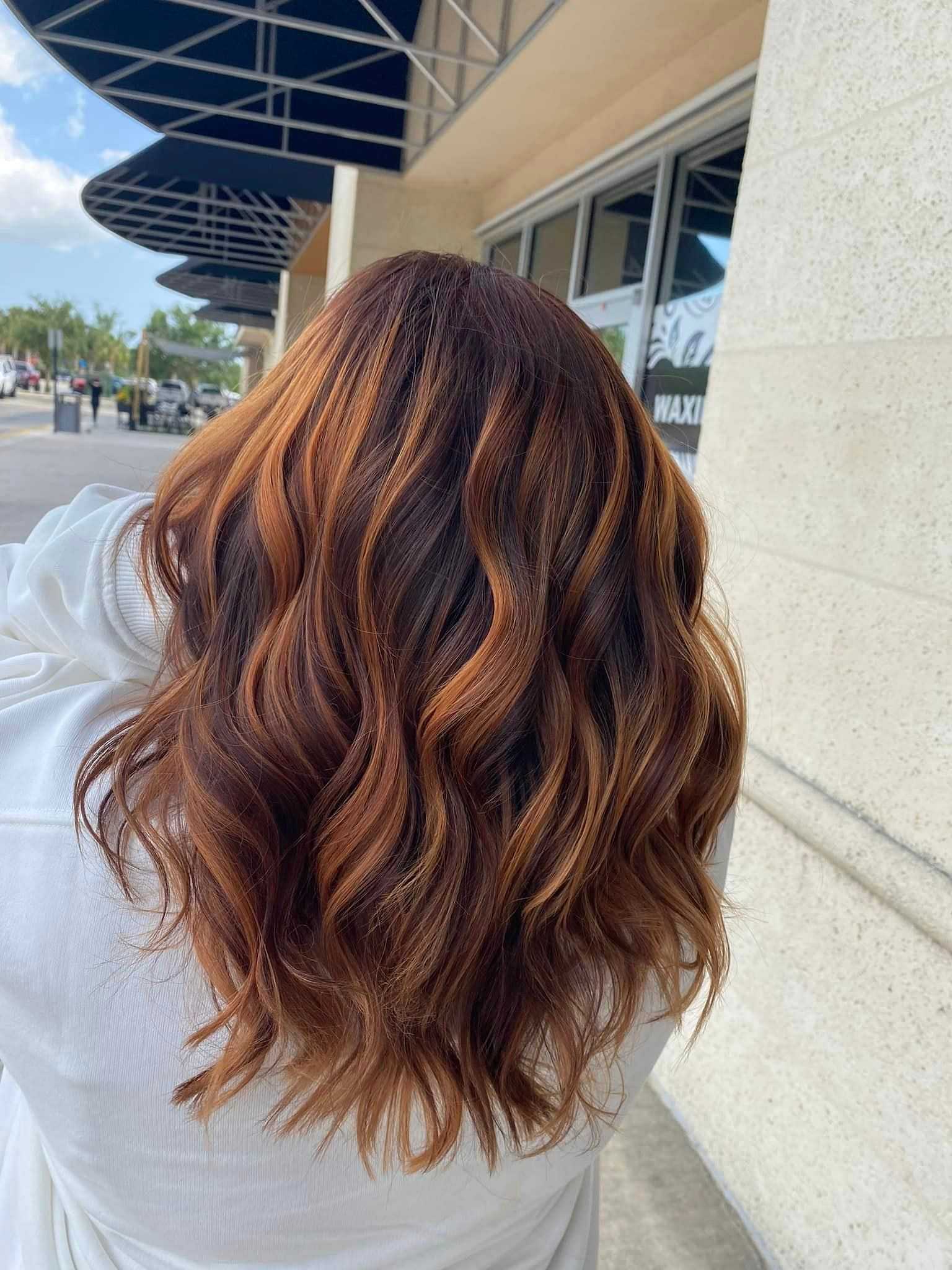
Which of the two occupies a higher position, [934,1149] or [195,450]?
[195,450]

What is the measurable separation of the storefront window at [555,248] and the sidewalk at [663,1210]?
4614 millimetres

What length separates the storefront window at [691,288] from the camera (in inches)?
157

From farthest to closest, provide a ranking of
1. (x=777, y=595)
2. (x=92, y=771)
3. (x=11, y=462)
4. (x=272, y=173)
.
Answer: (x=11, y=462) < (x=272, y=173) < (x=777, y=595) < (x=92, y=771)

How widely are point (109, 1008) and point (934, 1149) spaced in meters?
1.61

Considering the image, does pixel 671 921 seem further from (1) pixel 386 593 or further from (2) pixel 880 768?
(2) pixel 880 768

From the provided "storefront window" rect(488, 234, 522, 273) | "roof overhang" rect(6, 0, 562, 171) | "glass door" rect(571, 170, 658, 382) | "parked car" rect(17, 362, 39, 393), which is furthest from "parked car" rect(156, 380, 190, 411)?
"glass door" rect(571, 170, 658, 382)

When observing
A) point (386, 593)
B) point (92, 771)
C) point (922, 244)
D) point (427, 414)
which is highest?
point (922, 244)

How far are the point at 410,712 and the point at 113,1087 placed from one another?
1.34ft

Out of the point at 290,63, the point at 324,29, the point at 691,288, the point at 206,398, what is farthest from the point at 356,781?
the point at 206,398

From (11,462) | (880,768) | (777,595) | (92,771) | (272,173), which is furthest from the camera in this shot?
(11,462)

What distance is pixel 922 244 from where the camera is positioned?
177 centimetres

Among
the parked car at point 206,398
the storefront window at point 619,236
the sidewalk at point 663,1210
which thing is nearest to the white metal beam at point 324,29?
the storefront window at point 619,236

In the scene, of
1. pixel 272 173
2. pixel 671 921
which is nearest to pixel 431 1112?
pixel 671 921

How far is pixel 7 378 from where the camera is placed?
96.3ft
